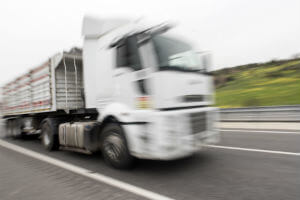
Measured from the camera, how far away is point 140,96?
3783 millimetres

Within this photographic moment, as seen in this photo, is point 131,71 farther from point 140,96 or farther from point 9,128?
point 9,128

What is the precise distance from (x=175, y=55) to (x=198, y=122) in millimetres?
1373

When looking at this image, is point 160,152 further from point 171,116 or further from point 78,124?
point 78,124

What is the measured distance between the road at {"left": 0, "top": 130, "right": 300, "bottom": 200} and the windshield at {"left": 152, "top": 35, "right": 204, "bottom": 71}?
193cm

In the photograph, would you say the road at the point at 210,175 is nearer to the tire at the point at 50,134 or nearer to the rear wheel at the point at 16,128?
the tire at the point at 50,134

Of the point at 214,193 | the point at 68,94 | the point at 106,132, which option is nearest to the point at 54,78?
the point at 68,94

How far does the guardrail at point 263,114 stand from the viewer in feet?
29.1

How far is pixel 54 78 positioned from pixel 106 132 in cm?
274

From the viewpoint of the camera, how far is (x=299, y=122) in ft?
28.4

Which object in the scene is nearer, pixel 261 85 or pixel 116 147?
pixel 116 147

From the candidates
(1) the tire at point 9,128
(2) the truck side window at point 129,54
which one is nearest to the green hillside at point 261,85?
(2) the truck side window at point 129,54

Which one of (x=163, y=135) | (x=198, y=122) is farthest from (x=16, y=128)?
(x=198, y=122)

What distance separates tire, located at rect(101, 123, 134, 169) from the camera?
3984 mm

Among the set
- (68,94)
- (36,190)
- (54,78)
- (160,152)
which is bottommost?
(36,190)
